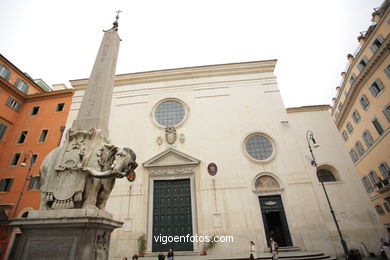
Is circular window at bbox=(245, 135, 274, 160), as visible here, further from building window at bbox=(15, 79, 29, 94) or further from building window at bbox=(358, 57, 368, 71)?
building window at bbox=(15, 79, 29, 94)

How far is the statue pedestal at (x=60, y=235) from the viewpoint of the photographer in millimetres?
3084

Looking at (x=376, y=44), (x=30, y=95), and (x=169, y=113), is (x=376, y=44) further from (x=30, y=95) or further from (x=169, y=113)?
(x=30, y=95)

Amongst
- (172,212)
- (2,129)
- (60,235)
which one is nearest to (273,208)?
(172,212)

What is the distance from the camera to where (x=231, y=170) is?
13.7 m

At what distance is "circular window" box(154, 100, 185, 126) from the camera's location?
16.1 meters

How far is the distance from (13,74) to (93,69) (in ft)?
67.4

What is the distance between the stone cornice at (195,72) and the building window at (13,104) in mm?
6022

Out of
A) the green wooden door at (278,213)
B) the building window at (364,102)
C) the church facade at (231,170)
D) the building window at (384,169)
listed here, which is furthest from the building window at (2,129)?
the building window at (384,169)

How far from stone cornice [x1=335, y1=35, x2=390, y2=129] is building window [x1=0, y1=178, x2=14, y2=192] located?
32669 mm

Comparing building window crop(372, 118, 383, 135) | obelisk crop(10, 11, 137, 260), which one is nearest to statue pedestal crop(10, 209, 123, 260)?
obelisk crop(10, 11, 137, 260)

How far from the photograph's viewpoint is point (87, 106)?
5219 mm

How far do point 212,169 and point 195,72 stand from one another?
892cm

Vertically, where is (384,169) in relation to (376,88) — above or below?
below

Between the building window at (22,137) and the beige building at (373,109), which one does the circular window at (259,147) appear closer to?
the beige building at (373,109)
